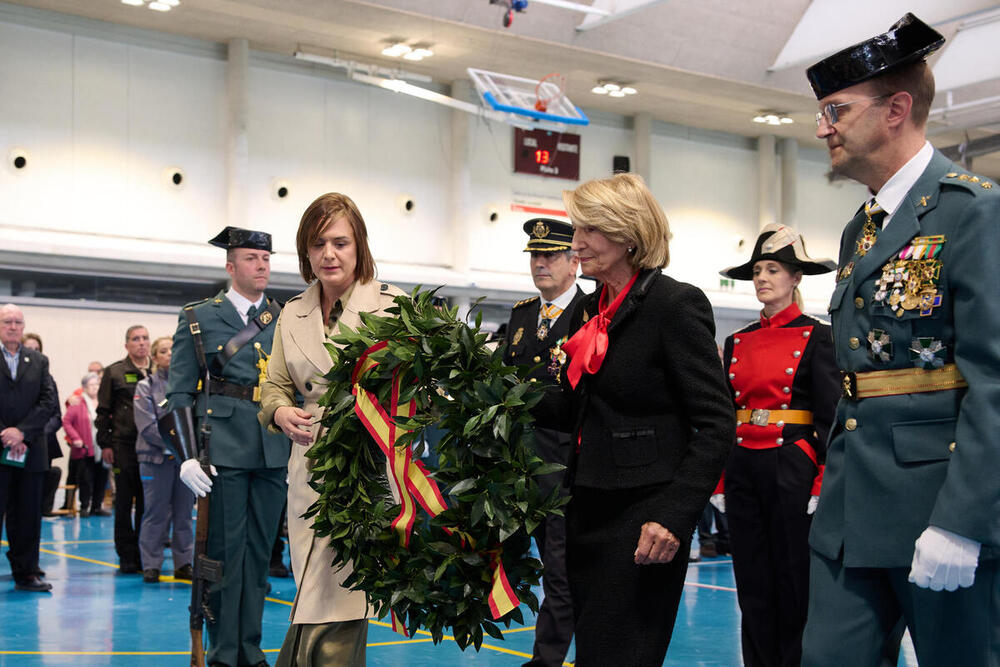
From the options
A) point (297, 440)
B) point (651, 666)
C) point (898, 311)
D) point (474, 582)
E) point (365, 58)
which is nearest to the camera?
point (898, 311)

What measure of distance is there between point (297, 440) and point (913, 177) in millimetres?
1941

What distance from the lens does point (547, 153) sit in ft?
61.1

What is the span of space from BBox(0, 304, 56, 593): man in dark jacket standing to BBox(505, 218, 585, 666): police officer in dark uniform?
13.4 feet

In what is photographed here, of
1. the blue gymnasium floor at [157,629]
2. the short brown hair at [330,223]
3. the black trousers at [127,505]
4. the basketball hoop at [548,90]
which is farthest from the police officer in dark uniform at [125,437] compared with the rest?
the basketball hoop at [548,90]

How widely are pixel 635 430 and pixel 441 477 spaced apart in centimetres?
54

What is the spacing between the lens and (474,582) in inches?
112

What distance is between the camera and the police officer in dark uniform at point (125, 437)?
8.72 metres

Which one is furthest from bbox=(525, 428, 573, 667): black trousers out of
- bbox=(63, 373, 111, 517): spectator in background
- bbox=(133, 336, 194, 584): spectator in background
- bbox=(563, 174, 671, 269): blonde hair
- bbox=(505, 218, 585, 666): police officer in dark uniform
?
bbox=(63, 373, 111, 517): spectator in background

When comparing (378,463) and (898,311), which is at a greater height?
(898,311)

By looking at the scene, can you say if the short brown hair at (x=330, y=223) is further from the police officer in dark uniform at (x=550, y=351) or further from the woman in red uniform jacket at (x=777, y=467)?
the woman in red uniform jacket at (x=777, y=467)

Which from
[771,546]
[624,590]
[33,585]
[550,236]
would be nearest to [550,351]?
[550,236]

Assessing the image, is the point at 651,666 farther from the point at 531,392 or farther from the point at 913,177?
the point at 913,177

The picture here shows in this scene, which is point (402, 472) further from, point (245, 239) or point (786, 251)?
point (245, 239)

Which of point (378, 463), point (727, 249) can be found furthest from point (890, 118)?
point (727, 249)
